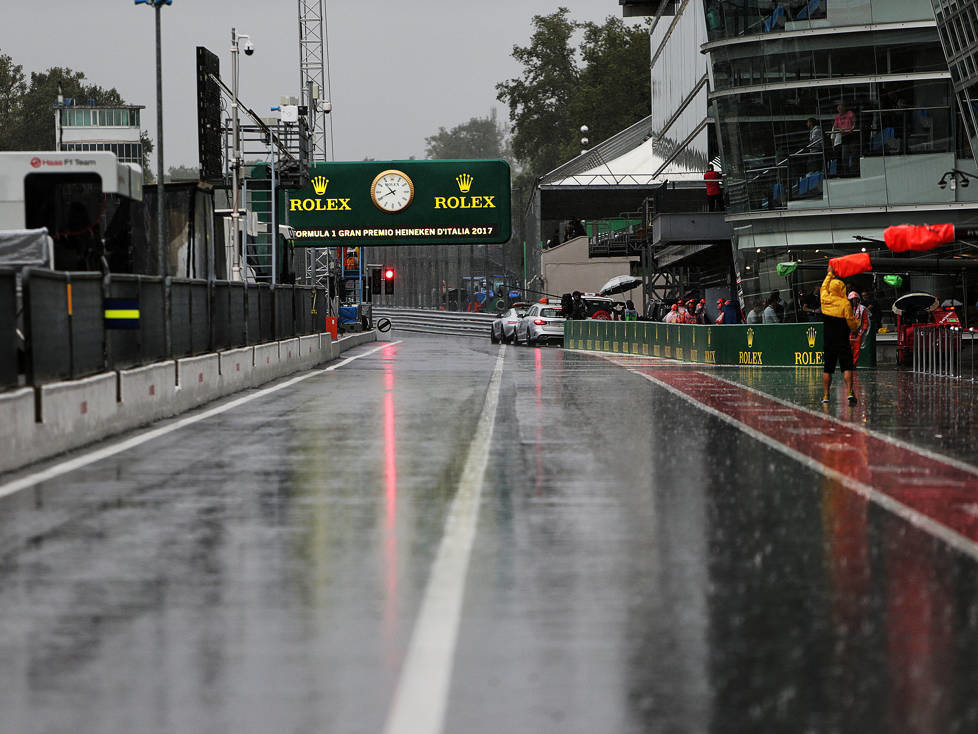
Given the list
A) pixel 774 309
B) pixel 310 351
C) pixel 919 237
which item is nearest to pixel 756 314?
pixel 774 309

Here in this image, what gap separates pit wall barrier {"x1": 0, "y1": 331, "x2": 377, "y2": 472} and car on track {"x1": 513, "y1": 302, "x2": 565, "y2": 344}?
29.6 meters

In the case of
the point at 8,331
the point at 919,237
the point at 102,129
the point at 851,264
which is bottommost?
the point at 8,331

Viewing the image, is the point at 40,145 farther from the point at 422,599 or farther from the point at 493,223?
the point at 422,599

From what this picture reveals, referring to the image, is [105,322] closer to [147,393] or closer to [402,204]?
[147,393]

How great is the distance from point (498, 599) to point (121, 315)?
1077cm

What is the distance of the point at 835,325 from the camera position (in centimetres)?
2069

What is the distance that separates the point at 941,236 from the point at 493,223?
88.3 feet

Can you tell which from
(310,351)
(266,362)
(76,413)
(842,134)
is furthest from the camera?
(842,134)

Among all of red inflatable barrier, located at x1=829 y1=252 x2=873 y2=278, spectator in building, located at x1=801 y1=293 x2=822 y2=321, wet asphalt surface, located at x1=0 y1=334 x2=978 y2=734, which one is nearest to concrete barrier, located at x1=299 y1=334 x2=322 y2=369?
red inflatable barrier, located at x1=829 y1=252 x2=873 y2=278

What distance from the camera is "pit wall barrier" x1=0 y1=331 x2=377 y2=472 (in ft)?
41.9

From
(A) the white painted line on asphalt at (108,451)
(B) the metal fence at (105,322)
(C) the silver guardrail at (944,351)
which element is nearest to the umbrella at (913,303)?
(C) the silver guardrail at (944,351)

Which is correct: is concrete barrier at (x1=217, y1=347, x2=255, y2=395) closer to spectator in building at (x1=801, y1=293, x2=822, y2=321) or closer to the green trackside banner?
spectator in building at (x1=801, y1=293, x2=822, y2=321)

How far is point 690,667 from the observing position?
226 inches

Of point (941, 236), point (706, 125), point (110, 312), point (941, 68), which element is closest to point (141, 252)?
point (110, 312)
